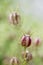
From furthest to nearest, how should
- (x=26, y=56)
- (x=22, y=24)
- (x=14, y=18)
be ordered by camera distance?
(x=22, y=24)
(x=14, y=18)
(x=26, y=56)

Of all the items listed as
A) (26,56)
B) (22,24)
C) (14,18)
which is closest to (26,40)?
(26,56)

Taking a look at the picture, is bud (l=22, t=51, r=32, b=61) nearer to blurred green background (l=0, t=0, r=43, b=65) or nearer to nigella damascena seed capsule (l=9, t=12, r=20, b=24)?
nigella damascena seed capsule (l=9, t=12, r=20, b=24)

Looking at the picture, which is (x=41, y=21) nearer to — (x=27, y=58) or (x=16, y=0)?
(x=16, y=0)

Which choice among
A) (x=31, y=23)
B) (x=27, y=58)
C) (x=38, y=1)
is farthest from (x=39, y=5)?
(x=27, y=58)

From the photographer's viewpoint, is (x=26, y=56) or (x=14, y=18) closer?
(x=26, y=56)

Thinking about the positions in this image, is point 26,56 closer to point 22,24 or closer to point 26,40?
point 26,40

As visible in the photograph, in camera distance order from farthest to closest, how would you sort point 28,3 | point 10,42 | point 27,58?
point 28,3, point 10,42, point 27,58

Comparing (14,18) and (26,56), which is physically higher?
→ (14,18)

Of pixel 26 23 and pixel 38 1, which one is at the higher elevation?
pixel 38 1

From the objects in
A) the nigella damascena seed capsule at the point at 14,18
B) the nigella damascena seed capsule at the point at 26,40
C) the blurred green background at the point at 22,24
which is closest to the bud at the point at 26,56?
the nigella damascena seed capsule at the point at 26,40
